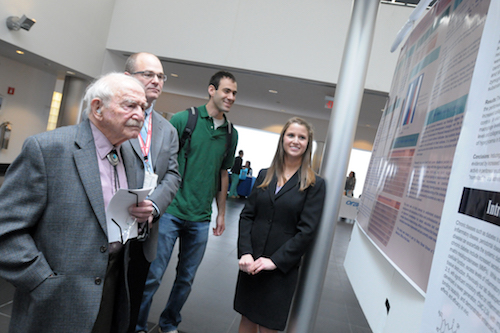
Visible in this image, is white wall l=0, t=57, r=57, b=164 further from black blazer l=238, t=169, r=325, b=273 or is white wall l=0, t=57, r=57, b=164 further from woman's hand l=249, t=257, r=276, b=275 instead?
woman's hand l=249, t=257, r=276, b=275

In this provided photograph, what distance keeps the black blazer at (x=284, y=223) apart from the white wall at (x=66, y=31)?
655 cm

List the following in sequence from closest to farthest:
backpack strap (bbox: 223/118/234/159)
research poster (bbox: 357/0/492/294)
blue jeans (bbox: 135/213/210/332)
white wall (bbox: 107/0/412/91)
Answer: research poster (bbox: 357/0/492/294), blue jeans (bbox: 135/213/210/332), backpack strap (bbox: 223/118/234/159), white wall (bbox: 107/0/412/91)

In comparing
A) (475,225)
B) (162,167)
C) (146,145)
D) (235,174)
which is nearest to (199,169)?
(162,167)

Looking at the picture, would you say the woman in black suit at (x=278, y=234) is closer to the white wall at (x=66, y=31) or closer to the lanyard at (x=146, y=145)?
the lanyard at (x=146, y=145)

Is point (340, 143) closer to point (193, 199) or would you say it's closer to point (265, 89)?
point (193, 199)

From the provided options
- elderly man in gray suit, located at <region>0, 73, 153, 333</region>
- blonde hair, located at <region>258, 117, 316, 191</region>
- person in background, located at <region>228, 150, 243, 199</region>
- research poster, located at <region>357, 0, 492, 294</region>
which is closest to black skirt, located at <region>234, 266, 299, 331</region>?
blonde hair, located at <region>258, 117, 316, 191</region>

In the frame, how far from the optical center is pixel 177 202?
2.74 m

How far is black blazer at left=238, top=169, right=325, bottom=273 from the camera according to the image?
210cm

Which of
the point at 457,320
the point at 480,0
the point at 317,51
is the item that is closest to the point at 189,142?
the point at 480,0

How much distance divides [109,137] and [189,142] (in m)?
1.18

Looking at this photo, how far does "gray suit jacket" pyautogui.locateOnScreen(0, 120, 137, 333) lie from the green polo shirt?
1.23m

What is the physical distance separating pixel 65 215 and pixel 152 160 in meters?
0.74

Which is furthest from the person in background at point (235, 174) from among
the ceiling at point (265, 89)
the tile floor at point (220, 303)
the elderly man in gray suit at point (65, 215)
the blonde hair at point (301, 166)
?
the elderly man in gray suit at point (65, 215)

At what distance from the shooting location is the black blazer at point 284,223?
2102 mm
